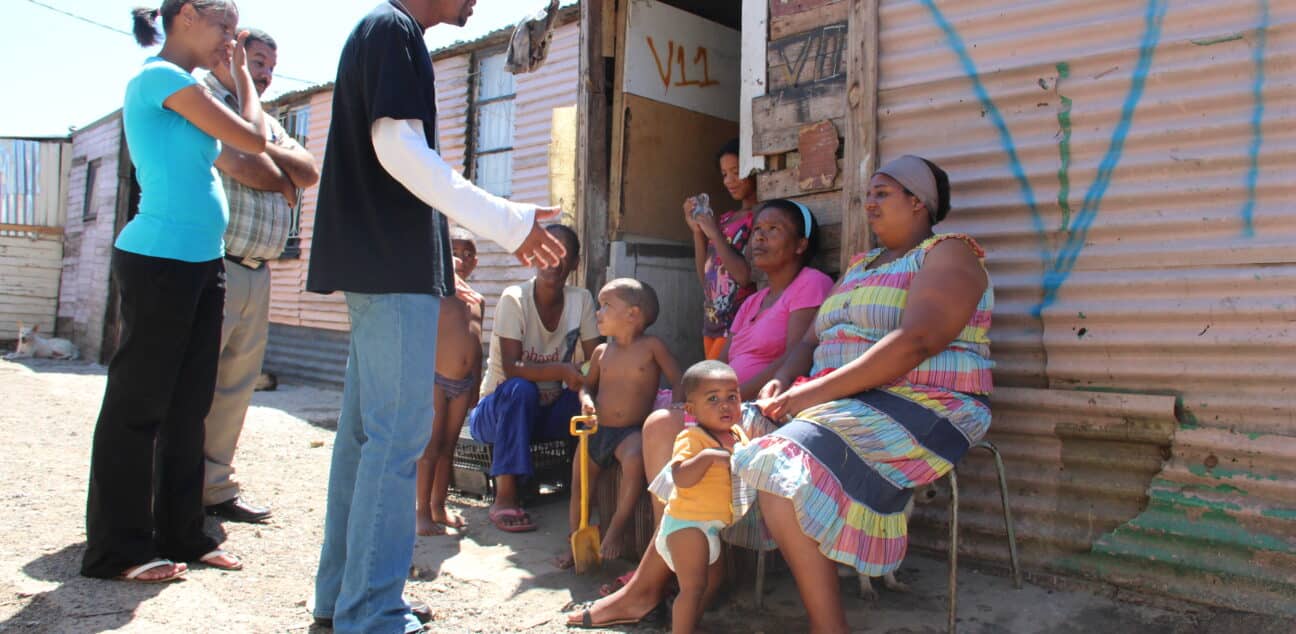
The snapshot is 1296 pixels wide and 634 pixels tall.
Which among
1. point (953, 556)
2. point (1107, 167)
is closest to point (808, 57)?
point (1107, 167)

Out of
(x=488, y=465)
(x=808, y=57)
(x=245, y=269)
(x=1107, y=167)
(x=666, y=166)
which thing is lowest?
(x=488, y=465)

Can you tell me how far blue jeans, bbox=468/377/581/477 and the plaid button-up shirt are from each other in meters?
1.19

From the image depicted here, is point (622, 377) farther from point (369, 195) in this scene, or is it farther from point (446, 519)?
point (369, 195)

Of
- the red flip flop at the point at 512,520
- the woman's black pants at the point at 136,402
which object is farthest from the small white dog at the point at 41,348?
the woman's black pants at the point at 136,402

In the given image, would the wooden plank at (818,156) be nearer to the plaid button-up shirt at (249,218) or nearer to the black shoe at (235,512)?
the plaid button-up shirt at (249,218)

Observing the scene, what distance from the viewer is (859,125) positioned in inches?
141

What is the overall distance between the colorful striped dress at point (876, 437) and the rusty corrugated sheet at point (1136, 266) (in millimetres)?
469

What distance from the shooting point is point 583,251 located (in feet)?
15.4

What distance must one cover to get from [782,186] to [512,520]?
198 centimetres

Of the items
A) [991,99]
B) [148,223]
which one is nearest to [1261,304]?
[991,99]

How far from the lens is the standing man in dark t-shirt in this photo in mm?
2359

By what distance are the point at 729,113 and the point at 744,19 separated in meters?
1.17

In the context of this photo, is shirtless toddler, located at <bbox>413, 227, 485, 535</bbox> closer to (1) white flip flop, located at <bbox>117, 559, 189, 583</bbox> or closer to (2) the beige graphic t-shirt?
(2) the beige graphic t-shirt

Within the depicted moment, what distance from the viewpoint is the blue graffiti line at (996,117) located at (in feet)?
10.4
